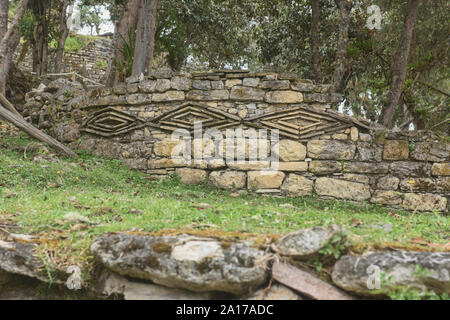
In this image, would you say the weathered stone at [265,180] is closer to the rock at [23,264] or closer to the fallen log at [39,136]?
the fallen log at [39,136]

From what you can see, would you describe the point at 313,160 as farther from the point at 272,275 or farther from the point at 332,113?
the point at 272,275

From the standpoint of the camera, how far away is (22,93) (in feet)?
31.7

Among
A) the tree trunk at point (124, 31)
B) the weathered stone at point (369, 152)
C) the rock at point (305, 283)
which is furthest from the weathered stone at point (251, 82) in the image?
the rock at point (305, 283)

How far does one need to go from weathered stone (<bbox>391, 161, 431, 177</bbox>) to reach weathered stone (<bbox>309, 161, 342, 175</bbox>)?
37.5 inches

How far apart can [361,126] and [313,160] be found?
0.97 metres

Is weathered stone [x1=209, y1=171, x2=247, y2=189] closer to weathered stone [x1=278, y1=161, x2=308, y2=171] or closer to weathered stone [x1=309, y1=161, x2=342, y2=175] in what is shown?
weathered stone [x1=278, y1=161, x2=308, y2=171]

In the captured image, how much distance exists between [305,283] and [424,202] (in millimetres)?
4332

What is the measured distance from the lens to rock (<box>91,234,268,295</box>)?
95.3 inches

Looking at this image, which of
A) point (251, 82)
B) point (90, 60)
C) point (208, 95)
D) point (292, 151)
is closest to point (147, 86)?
point (208, 95)

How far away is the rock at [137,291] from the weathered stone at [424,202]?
14.8 feet

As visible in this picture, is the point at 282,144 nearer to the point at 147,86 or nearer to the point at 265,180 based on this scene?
the point at 265,180

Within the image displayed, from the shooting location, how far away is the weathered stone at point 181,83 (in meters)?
6.43

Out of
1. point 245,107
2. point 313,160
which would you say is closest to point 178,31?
point 245,107

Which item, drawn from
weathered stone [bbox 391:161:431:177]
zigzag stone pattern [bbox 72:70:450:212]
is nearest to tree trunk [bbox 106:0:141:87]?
zigzag stone pattern [bbox 72:70:450:212]
